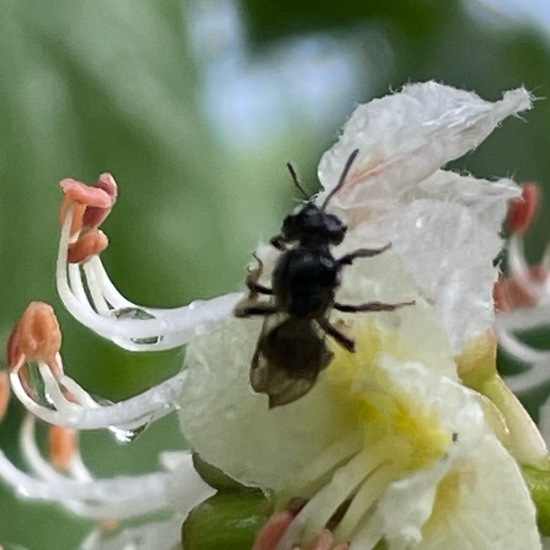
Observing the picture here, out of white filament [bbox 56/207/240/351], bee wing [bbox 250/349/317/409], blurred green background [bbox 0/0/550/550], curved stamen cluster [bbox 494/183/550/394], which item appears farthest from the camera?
blurred green background [bbox 0/0/550/550]

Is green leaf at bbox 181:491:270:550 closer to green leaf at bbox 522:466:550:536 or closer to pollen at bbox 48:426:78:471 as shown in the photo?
green leaf at bbox 522:466:550:536

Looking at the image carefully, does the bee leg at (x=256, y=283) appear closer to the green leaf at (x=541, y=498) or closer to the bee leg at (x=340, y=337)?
the bee leg at (x=340, y=337)

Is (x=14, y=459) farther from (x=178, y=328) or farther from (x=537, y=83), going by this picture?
(x=537, y=83)

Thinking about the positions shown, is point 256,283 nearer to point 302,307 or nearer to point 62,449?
point 302,307

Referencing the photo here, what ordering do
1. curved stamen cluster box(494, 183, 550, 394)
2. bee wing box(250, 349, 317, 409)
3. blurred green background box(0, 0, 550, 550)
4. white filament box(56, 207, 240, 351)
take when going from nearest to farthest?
1. bee wing box(250, 349, 317, 409)
2. white filament box(56, 207, 240, 351)
3. curved stamen cluster box(494, 183, 550, 394)
4. blurred green background box(0, 0, 550, 550)

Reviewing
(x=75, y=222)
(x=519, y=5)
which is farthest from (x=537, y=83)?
(x=75, y=222)

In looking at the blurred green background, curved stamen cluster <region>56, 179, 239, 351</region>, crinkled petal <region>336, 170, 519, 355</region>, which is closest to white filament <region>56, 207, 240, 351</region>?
curved stamen cluster <region>56, 179, 239, 351</region>

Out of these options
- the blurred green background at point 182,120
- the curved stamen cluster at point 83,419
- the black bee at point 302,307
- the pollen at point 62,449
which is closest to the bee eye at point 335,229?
the black bee at point 302,307

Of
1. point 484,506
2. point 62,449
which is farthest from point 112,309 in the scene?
point 484,506
